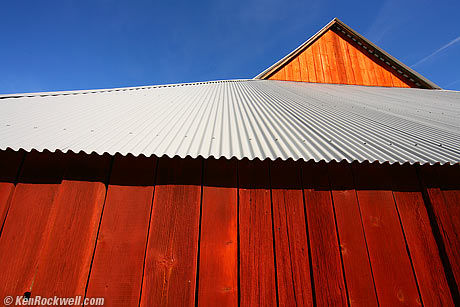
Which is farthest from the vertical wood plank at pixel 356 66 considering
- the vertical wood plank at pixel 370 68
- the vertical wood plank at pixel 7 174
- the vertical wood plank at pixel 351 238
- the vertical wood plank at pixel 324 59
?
the vertical wood plank at pixel 7 174

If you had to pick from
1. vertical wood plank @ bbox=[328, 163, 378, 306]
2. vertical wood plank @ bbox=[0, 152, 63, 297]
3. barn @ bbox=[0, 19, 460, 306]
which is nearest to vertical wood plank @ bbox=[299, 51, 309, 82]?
barn @ bbox=[0, 19, 460, 306]

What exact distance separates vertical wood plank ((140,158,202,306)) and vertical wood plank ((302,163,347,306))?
0.91 meters

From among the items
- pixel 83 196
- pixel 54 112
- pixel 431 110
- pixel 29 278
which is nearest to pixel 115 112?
pixel 54 112

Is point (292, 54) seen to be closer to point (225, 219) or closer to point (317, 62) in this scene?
point (317, 62)

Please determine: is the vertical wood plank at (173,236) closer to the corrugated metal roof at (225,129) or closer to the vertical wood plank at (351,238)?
the corrugated metal roof at (225,129)

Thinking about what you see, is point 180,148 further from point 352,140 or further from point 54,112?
point 54,112

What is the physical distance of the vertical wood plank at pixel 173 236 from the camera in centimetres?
157

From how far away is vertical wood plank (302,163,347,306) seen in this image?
1.64m

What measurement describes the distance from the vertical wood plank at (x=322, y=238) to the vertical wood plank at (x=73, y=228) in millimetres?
1689

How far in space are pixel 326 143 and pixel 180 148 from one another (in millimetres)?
1406

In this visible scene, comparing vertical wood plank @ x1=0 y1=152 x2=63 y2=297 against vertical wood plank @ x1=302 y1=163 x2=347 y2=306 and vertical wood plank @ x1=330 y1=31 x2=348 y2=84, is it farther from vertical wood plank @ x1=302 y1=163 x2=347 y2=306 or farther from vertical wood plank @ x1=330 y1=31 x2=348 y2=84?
vertical wood plank @ x1=330 y1=31 x2=348 y2=84

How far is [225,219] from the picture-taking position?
5.82 ft

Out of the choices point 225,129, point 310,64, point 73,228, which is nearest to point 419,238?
point 225,129

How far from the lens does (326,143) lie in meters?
2.19
